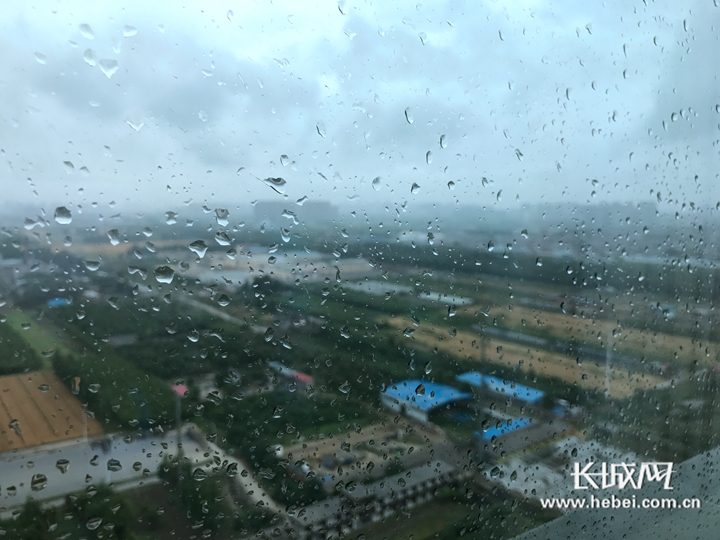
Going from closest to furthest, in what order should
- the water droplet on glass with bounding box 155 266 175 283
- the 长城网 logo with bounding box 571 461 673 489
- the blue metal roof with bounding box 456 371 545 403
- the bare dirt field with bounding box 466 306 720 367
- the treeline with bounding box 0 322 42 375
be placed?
the treeline with bounding box 0 322 42 375, the water droplet on glass with bounding box 155 266 175 283, the blue metal roof with bounding box 456 371 545 403, the bare dirt field with bounding box 466 306 720 367, the 长城网 logo with bounding box 571 461 673 489

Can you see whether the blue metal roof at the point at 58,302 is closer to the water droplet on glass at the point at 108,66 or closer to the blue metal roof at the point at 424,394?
the water droplet on glass at the point at 108,66

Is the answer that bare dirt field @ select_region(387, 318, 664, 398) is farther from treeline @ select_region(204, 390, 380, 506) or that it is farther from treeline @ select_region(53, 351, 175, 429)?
treeline @ select_region(53, 351, 175, 429)

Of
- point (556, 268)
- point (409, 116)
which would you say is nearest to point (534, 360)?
point (556, 268)

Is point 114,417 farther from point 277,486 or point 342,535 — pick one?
point 342,535

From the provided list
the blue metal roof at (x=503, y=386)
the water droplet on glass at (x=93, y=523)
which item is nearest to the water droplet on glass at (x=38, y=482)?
the water droplet on glass at (x=93, y=523)

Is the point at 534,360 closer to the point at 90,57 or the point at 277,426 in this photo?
the point at 277,426

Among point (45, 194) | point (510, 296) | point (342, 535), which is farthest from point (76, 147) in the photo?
point (510, 296)

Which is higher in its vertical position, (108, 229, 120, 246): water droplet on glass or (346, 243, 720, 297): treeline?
(108, 229, 120, 246): water droplet on glass

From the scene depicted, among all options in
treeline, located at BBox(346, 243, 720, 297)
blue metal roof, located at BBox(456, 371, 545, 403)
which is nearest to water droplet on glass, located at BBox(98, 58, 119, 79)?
treeline, located at BBox(346, 243, 720, 297)
